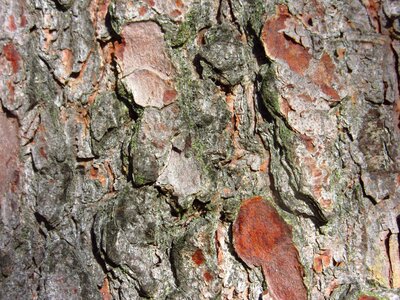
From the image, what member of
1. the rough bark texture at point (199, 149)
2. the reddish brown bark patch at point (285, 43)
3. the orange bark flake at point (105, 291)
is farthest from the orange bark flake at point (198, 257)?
the reddish brown bark patch at point (285, 43)

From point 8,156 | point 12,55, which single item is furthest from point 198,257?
point 12,55

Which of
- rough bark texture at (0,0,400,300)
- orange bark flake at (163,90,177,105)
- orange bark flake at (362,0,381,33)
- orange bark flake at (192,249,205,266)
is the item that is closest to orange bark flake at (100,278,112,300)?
rough bark texture at (0,0,400,300)

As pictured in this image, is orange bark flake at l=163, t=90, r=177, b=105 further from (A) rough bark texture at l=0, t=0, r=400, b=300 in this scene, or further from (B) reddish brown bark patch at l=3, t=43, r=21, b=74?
(B) reddish brown bark patch at l=3, t=43, r=21, b=74

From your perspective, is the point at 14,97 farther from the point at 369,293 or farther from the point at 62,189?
the point at 369,293

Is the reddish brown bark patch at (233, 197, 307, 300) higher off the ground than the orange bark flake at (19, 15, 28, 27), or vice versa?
the orange bark flake at (19, 15, 28, 27)

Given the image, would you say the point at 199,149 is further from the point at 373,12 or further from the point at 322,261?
the point at 373,12

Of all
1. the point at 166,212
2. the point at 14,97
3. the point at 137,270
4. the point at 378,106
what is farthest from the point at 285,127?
the point at 14,97

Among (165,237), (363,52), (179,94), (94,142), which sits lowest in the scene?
(165,237)
